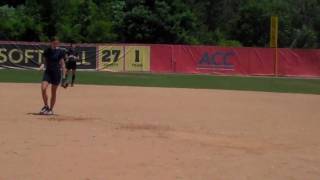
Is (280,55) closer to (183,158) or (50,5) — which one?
(50,5)

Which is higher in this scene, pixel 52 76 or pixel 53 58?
pixel 53 58

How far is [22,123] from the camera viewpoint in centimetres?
1329

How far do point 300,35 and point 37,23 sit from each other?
30027 millimetres

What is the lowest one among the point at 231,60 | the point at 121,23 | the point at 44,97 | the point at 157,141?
the point at 231,60

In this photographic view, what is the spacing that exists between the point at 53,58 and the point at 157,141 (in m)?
5.34

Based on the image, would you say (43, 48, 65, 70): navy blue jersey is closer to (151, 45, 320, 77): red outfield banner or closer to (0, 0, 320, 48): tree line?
(151, 45, 320, 77): red outfield banner

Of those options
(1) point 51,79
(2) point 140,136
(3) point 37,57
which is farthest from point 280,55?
(2) point 140,136

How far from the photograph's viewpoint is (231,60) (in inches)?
1799

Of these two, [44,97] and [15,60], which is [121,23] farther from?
[44,97]

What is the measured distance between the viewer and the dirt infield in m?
8.53

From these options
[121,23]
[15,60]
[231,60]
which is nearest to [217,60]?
[231,60]

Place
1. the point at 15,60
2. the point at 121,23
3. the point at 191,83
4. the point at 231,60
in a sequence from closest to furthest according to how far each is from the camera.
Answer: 1. the point at 191,83
2. the point at 15,60
3. the point at 231,60
4. the point at 121,23

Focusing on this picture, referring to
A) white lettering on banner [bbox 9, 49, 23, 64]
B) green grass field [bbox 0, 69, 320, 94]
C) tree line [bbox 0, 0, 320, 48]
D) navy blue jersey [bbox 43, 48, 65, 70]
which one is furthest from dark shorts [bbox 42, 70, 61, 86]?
tree line [bbox 0, 0, 320, 48]

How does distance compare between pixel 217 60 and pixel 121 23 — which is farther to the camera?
pixel 121 23
